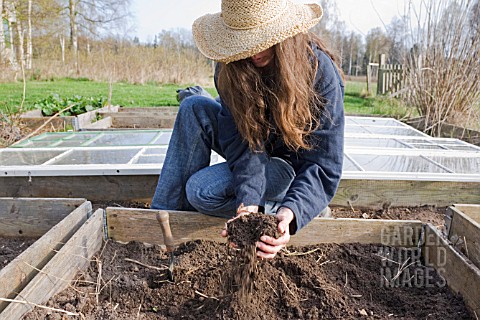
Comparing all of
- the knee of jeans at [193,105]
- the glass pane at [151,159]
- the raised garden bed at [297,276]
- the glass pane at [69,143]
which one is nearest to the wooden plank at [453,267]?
the raised garden bed at [297,276]

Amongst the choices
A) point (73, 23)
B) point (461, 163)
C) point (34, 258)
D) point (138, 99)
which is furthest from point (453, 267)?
point (73, 23)

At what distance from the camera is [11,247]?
220 cm

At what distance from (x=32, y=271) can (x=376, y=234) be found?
1.65 metres

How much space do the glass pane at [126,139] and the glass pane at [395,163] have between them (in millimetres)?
1928

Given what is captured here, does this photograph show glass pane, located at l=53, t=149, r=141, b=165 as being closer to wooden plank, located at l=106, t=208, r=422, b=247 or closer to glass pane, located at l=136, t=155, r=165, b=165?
glass pane, located at l=136, t=155, r=165, b=165

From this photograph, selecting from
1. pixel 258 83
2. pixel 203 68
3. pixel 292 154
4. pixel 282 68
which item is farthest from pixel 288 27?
pixel 203 68

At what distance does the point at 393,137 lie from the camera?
417 cm

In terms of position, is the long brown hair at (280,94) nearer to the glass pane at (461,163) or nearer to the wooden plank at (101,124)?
the glass pane at (461,163)

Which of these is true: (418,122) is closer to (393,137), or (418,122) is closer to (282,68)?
(393,137)

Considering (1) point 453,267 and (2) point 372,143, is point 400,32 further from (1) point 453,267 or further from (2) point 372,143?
(1) point 453,267

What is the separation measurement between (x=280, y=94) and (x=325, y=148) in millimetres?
352

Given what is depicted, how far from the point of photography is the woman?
1.62m

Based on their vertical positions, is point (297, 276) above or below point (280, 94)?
below

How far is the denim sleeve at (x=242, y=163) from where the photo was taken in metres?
1.91
